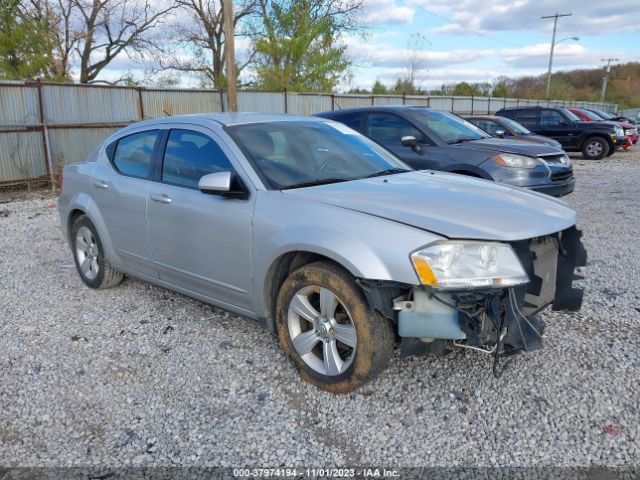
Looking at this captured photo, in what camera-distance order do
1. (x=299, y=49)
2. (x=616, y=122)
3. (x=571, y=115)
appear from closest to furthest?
(x=571, y=115), (x=616, y=122), (x=299, y=49)

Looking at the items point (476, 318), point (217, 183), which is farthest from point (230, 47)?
point (476, 318)

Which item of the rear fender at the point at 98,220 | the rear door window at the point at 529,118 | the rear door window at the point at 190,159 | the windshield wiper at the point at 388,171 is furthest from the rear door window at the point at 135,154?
the rear door window at the point at 529,118

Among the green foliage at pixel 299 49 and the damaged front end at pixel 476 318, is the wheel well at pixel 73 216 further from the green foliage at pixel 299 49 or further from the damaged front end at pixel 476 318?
the green foliage at pixel 299 49

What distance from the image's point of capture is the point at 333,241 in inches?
115

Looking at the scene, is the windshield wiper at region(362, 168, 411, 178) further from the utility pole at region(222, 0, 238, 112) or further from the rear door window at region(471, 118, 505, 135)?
the utility pole at region(222, 0, 238, 112)

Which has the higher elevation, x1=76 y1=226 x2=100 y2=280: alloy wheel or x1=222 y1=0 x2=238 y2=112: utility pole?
x1=222 y1=0 x2=238 y2=112: utility pole

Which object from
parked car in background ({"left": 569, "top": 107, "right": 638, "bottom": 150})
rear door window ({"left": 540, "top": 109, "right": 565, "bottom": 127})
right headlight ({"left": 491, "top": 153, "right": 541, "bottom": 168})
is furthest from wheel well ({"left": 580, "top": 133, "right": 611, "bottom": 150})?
right headlight ({"left": 491, "top": 153, "right": 541, "bottom": 168})

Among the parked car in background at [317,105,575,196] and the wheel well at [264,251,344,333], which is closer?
the wheel well at [264,251,344,333]

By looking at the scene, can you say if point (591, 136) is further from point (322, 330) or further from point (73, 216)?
point (322, 330)

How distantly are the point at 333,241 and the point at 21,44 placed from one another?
25438 millimetres

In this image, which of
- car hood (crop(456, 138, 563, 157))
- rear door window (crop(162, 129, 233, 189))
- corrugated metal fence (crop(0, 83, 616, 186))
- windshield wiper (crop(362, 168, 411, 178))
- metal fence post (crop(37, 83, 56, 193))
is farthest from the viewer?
metal fence post (crop(37, 83, 56, 193))

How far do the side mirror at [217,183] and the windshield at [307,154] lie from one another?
0.26 meters

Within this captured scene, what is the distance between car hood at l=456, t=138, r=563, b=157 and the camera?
7.19 m

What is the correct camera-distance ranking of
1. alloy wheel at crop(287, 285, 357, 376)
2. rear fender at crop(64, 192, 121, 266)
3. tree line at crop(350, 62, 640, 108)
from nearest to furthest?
alloy wheel at crop(287, 285, 357, 376), rear fender at crop(64, 192, 121, 266), tree line at crop(350, 62, 640, 108)
